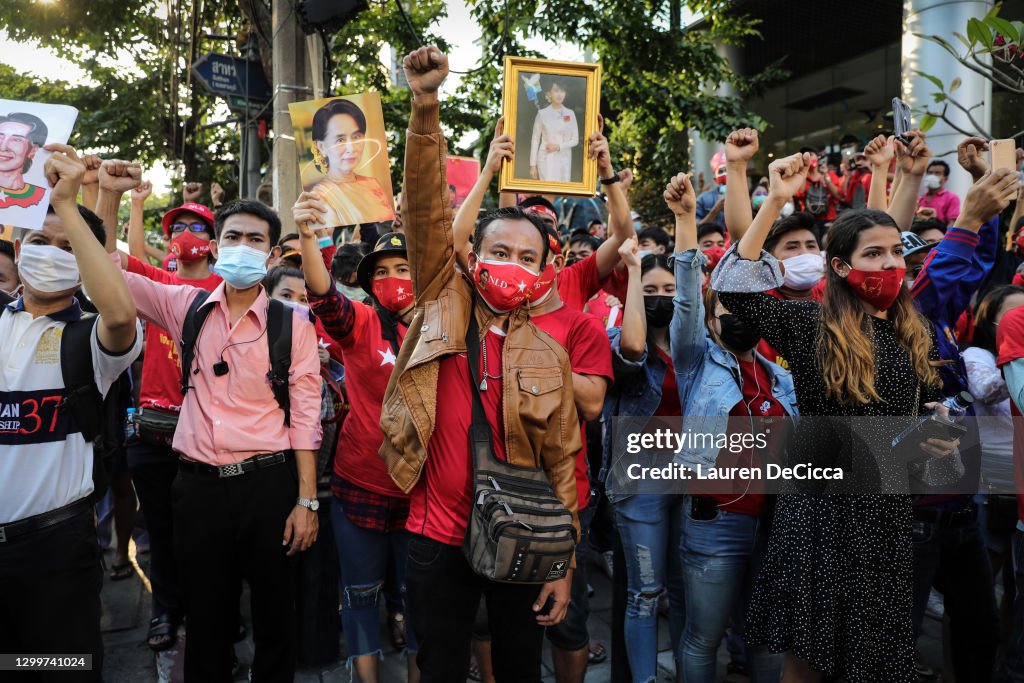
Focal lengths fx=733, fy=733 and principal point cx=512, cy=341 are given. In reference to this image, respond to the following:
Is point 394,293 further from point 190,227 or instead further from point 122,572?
point 122,572

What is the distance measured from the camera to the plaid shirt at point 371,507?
344cm

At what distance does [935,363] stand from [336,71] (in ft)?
37.7

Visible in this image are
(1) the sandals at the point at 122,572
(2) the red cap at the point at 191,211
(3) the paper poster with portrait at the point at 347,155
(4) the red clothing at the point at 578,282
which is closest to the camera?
(4) the red clothing at the point at 578,282

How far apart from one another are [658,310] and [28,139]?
3.02 metres

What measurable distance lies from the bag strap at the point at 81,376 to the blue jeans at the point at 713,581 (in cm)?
252

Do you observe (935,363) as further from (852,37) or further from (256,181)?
(852,37)

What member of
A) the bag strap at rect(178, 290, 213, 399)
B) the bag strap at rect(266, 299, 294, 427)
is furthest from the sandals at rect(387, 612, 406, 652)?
the bag strap at rect(178, 290, 213, 399)

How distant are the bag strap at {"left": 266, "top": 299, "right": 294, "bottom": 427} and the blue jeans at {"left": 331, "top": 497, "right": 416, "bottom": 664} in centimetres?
59

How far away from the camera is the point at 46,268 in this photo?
2.81m

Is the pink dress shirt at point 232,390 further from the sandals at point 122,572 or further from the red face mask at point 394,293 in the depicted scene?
the sandals at point 122,572

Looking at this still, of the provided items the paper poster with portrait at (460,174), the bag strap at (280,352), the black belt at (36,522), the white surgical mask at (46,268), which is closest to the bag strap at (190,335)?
the bag strap at (280,352)

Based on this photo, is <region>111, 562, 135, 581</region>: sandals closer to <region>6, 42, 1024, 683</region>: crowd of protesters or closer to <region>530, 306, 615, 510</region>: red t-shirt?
<region>6, 42, 1024, 683</region>: crowd of protesters

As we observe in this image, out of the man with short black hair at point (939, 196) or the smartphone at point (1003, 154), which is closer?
the smartphone at point (1003, 154)

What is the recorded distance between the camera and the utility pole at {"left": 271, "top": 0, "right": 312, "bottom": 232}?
7070mm
